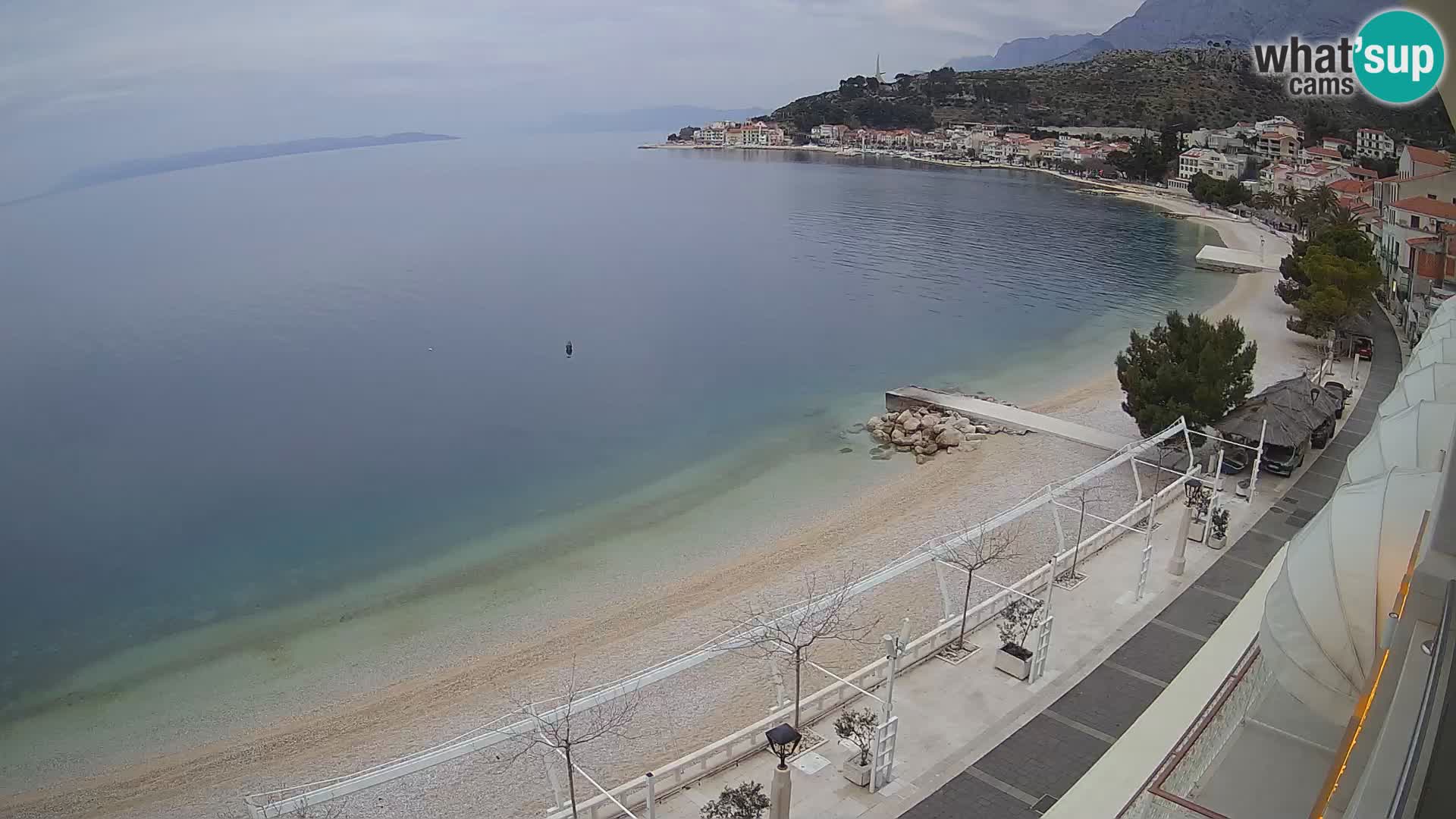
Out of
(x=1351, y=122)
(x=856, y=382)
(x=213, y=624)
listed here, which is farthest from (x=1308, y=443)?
(x=1351, y=122)

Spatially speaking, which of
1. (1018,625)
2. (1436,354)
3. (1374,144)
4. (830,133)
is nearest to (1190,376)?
(1436,354)

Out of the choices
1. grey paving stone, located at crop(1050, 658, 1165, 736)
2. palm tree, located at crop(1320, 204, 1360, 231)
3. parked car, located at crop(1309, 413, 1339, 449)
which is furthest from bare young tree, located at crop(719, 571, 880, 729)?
palm tree, located at crop(1320, 204, 1360, 231)

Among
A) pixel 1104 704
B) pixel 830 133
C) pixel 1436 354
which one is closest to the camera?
pixel 1104 704

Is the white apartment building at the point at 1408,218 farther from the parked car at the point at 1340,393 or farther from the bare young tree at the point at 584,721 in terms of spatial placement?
the bare young tree at the point at 584,721

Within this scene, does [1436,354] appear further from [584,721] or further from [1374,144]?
[1374,144]

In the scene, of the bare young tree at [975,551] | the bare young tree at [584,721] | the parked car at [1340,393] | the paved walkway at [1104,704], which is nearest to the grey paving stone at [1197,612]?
the paved walkway at [1104,704]

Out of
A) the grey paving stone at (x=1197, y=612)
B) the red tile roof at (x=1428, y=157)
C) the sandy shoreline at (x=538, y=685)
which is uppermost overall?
the red tile roof at (x=1428, y=157)
